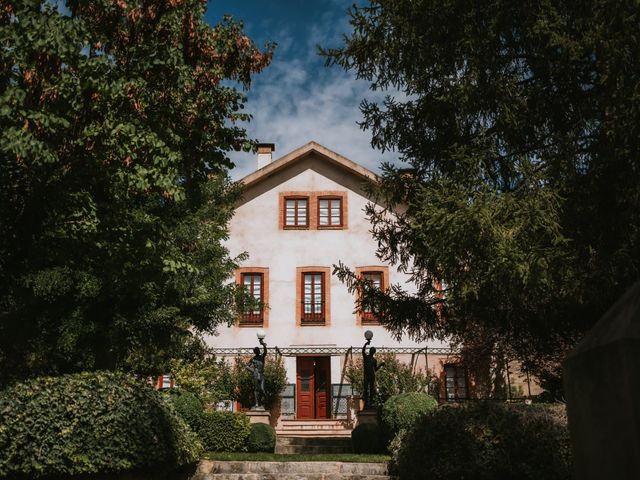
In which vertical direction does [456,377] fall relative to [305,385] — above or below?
above

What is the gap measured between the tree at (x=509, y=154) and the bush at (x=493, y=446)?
1583 mm

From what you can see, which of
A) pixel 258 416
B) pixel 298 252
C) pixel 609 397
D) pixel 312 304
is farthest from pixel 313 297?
pixel 609 397

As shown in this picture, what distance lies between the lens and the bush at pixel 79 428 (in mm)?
7418

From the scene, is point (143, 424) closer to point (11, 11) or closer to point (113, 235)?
point (113, 235)

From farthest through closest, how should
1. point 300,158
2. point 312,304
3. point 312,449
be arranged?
point 300,158 < point 312,304 < point 312,449

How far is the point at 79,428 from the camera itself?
303 inches

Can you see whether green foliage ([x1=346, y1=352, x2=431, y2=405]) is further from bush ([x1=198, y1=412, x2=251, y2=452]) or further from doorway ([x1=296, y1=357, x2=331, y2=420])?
bush ([x1=198, y1=412, x2=251, y2=452])

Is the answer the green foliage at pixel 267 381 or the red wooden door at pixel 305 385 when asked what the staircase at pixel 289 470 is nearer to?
the green foliage at pixel 267 381

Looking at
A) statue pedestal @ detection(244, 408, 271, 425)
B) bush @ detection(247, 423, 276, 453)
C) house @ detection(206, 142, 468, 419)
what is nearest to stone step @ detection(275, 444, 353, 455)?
bush @ detection(247, 423, 276, 453)

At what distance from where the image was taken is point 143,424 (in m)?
8.25

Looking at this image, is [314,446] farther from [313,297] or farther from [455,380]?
[455,380]

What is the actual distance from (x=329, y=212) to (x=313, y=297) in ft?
10.6

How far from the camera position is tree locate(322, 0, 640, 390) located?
803 cm

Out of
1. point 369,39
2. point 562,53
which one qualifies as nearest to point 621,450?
point 562,53
